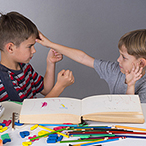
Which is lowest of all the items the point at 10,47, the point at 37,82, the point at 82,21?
the point at 37,82

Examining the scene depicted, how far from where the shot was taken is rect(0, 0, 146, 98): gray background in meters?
2.25

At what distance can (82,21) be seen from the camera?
2311 mm

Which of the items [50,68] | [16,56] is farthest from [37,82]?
[16,56]

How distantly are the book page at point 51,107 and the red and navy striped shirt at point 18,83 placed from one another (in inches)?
11.7

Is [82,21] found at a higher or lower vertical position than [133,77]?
higher

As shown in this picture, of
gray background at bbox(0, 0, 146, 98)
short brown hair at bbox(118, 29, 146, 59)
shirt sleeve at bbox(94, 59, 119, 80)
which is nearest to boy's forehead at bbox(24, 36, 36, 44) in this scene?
shirt sleeve at bbox(94, 59, 119, 80)

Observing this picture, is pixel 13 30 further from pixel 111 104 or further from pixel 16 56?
pixel 111 104

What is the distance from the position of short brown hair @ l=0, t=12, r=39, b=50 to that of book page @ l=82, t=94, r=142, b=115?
0.54 metres

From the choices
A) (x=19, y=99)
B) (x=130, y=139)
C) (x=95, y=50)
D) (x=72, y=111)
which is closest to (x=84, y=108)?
(x=72, y=111)

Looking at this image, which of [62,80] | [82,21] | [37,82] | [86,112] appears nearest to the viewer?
[86,112]

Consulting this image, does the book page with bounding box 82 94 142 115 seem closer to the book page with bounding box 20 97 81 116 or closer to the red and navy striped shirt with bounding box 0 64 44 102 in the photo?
the book page with bounding box 20 97 81 116

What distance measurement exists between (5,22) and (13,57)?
7.6 inches

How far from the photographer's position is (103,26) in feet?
7.69

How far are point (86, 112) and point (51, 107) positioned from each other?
138 mm
